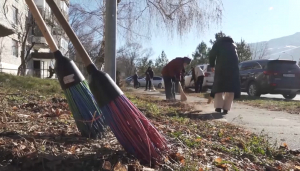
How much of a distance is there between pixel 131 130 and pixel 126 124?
0.05 meters

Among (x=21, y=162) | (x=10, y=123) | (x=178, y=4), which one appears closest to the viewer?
(x=21, y=162)

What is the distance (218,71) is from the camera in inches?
252

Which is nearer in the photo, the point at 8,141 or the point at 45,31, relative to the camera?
the point at 8,141

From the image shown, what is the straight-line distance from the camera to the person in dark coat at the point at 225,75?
20.5 ft

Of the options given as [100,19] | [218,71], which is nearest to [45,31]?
[218,71]

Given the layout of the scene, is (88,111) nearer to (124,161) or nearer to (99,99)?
(99,99)

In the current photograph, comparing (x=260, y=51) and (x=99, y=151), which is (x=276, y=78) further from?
(x=260, y=51)

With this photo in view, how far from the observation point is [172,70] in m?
9.35

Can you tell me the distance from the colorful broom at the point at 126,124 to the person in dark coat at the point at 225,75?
4316 millimetres

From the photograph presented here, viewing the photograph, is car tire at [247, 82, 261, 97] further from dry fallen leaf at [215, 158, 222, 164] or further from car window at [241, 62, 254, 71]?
dry fallen leaf at [215, 158, 222, 164]

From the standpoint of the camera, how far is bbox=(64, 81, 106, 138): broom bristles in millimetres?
2516

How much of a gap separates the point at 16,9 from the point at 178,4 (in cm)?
2349

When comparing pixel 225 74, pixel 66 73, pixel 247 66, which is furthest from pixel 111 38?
pixel 247 66

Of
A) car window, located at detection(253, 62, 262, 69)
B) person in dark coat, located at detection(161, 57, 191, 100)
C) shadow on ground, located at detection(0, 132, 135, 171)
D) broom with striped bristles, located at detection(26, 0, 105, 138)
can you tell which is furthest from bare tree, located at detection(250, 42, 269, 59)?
shadow on ground, located at detection(0, 132, 135, 171)
